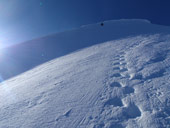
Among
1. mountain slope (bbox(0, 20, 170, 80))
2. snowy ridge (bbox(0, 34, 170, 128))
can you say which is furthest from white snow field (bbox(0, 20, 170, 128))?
mountain slope (bbox(0, 20, 170, 80))

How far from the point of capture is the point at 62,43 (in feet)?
18.6

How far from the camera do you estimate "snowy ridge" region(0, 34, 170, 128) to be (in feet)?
6.48

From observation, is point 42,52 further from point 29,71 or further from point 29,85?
point 29,85

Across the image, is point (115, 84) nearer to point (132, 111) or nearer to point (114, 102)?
point (114, 102)

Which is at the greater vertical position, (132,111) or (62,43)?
(62,43)

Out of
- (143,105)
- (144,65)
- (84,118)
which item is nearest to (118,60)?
(144,65)

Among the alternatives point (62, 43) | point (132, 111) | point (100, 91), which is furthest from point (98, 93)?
point (62, 43)

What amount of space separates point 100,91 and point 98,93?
0.18ft

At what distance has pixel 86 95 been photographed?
2.50 metres

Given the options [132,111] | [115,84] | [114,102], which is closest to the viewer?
[132,111]

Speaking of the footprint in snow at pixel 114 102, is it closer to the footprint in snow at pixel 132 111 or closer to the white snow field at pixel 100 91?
the white snow field at pixel 100 91

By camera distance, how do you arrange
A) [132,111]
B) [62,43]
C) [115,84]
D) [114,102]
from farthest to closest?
[62,43]
[115,84]
[114,102]
[132,111]

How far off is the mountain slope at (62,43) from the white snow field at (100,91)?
55 centimetres

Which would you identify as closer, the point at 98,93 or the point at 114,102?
the point at 114,102
